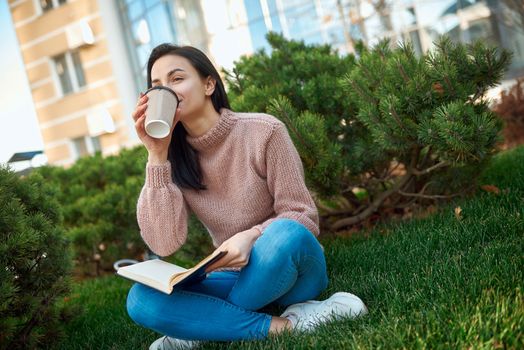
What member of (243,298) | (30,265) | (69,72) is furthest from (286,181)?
(69,72)

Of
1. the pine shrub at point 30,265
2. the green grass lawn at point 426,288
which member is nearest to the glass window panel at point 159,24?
the green grass lawn at point 426,288

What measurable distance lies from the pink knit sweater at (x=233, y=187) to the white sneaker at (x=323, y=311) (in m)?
0.29

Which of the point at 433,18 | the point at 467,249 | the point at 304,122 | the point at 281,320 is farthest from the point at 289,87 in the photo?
the point at 433,18

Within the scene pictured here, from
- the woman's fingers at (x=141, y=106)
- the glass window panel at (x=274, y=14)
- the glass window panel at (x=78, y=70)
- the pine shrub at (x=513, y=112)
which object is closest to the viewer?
the woman's fingers at (x=141, y=106)

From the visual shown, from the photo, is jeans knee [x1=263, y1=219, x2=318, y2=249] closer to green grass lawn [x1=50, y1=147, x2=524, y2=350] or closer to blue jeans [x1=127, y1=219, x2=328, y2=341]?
blue jeans [x1=127, y1=219, x2=328, y2=341]

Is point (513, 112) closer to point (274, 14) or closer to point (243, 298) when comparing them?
point (243, 298)

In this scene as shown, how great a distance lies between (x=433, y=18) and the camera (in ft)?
28.9

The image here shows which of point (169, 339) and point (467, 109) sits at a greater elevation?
point (467, 109)

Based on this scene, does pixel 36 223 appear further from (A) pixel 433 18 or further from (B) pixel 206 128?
(A) pixel 433 18

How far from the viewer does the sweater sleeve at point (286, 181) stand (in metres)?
2.18

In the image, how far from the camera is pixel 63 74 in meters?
13.1

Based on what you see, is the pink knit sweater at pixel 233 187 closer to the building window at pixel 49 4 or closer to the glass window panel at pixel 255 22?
the glass window panel at pixel 255 22

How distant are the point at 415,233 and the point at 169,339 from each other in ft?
4.22

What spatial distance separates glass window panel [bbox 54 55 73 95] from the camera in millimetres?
12992
